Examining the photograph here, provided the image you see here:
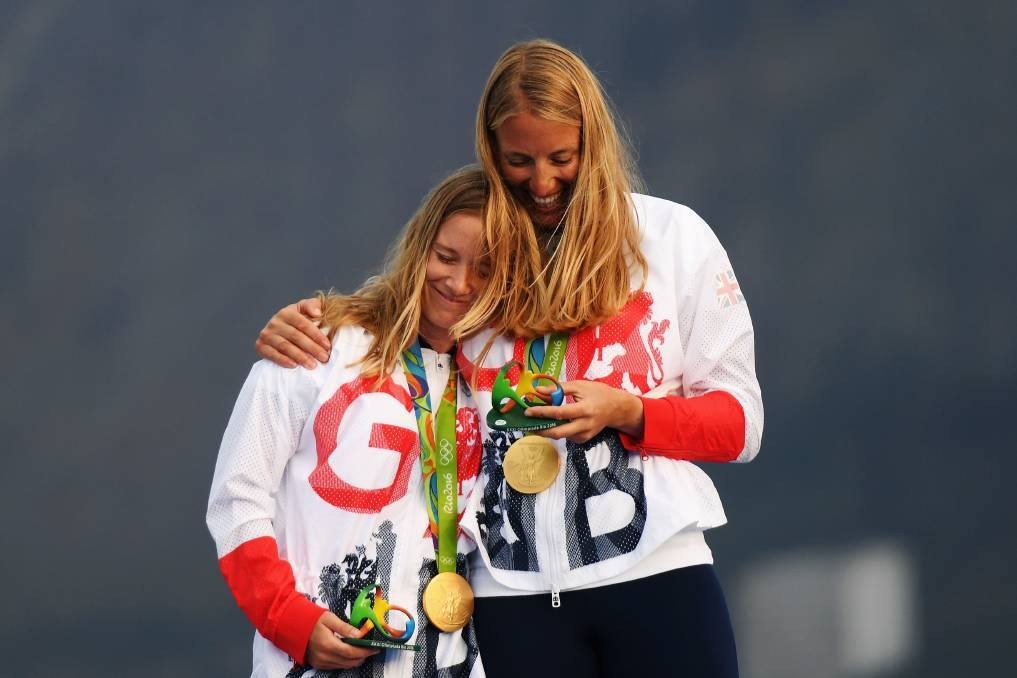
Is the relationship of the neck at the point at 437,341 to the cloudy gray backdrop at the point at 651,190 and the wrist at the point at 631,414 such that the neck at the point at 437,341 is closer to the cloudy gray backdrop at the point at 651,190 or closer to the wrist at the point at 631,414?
the wrist at the point at 631,414

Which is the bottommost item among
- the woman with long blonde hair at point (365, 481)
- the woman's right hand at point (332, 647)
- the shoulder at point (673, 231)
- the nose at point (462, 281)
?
the woman's right hand at point (332, 647)

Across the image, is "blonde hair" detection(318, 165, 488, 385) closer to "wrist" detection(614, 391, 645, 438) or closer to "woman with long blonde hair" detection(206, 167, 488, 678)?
"woman with long blonde hair" detection(206, 167, 488, 678)

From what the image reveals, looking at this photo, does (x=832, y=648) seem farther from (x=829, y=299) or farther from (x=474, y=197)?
(x=474, y=197)

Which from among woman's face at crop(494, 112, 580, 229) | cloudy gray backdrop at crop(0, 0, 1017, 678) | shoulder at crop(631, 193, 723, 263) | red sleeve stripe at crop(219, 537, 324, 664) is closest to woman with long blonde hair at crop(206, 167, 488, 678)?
red sleeve stripe at crop(219, 537, 324, 664)

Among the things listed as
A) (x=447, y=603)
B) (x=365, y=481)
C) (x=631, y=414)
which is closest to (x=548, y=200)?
(x=631, y=414)

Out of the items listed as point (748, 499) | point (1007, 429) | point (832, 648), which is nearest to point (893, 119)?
point (1007, 429)

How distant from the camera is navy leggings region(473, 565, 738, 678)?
85.0 inches

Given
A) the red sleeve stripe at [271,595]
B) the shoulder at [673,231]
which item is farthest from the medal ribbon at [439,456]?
the shoulder at [673,231]

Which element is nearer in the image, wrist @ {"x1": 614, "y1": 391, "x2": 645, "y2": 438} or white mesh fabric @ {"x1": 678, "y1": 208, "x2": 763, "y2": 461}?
wrist @ {"x1": 614, "y1": 391, "x2": 645, "y2": 438}

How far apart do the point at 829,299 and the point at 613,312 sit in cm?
303

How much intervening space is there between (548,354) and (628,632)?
1.65 ft

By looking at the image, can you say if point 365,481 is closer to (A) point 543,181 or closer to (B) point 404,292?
(B) point 404,292

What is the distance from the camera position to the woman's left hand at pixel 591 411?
2.12 metres

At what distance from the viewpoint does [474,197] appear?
2438 millimetres
